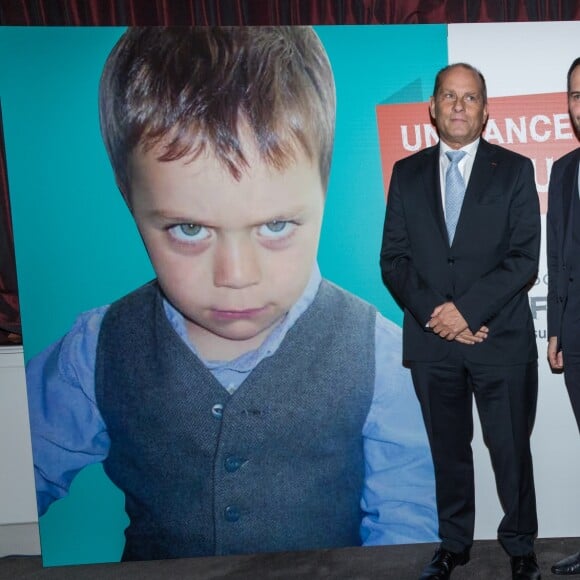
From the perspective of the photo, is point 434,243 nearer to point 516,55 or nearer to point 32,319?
point 516,55

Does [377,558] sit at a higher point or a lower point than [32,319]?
lower

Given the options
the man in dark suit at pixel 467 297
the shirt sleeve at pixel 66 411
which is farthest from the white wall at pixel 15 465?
the man in dark suit at pixel 467 297

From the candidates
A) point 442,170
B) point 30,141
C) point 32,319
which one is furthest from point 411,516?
point 30,141

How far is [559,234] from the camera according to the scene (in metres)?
2.54

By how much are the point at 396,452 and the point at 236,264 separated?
3.46 ft

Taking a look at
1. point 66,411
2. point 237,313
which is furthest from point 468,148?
point 66,411

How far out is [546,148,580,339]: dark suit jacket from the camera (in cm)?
251

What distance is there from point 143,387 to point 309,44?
1.58 m

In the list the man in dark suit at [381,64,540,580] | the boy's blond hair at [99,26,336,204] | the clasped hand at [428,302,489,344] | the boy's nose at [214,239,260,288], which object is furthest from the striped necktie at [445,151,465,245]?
the boy's nose at [214,239,260,288]

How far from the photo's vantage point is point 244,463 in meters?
2.78

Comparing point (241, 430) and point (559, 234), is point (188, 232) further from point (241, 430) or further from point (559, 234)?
point (559, 234)

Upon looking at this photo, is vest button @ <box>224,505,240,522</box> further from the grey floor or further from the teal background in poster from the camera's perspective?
the teal background in poster

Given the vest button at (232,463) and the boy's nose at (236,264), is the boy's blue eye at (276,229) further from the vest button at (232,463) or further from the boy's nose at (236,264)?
the vest button at (232,463)

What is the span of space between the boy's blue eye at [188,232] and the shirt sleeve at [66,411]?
1.75 ft
